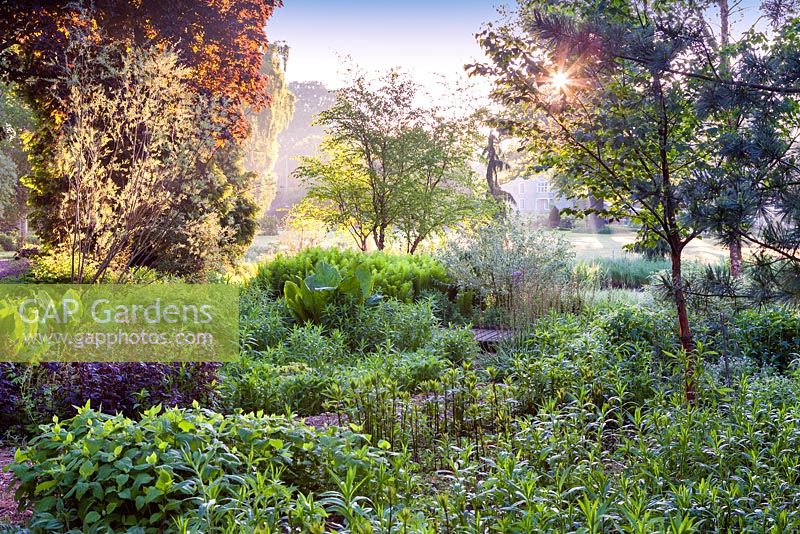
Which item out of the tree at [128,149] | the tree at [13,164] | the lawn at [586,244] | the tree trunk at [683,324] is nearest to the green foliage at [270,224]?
the lawn at [586,244]

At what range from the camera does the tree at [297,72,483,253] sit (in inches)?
465

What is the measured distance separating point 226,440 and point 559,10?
251cm

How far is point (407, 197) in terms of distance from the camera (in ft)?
38.6

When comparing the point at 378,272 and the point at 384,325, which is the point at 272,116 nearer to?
the point at 378,272

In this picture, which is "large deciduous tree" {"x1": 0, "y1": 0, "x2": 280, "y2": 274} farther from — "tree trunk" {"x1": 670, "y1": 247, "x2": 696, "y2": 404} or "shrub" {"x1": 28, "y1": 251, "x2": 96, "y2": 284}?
"tree trunk" {"x1": 670, "y1": 247, "x2": 696, "y2": 404}

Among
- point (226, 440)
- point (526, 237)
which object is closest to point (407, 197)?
point (526, 237)

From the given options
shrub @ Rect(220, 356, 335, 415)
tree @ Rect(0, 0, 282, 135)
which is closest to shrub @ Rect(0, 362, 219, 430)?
shrub @ Rect(220, 356, 335, 415)

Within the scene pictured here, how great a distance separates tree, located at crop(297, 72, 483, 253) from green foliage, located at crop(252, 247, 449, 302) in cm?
381

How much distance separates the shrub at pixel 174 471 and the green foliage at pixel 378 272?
463 centimetres

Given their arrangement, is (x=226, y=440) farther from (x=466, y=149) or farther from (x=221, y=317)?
(x=466, y=149)

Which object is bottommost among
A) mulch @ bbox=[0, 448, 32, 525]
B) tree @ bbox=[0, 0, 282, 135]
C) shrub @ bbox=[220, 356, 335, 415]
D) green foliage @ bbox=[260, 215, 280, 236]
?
mulch @ bbox=[0, 448, 32, 525]

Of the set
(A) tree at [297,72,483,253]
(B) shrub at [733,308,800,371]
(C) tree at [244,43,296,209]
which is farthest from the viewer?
(C) tree at [244,43,296,209]

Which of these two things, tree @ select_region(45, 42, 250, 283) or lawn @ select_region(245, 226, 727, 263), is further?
lawn @ select_region(245, 226, 727, 263)
